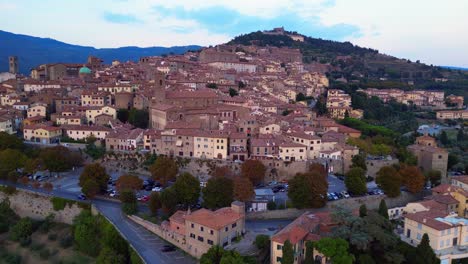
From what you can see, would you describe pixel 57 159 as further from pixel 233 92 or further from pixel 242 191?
pixel 233 92


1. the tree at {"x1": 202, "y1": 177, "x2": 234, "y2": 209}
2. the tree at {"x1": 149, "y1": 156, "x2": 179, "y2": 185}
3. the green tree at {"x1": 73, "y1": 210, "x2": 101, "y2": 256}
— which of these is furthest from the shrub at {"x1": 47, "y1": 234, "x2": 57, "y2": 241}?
the tree at {"x1": 202, "y1": 177, "x2": 234, "y2": 209}

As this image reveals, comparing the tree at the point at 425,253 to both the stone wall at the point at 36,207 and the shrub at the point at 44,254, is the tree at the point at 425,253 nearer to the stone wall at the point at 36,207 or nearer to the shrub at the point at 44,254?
the stone wall at the point at 36,207

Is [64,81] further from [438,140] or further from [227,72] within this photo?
[438,140]

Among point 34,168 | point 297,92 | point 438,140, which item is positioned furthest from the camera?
point 297,92

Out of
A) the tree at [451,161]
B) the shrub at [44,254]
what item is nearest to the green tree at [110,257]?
the shrub at [44,254]

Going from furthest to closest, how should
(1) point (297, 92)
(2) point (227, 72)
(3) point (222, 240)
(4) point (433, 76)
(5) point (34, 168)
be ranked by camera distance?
(4) point (433, 76)
(2) point (227, 72)
(1) point (297, 92)
(5) point (34, 168)
(3) point (222, 240)

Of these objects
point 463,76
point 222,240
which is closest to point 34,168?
point 222,240
